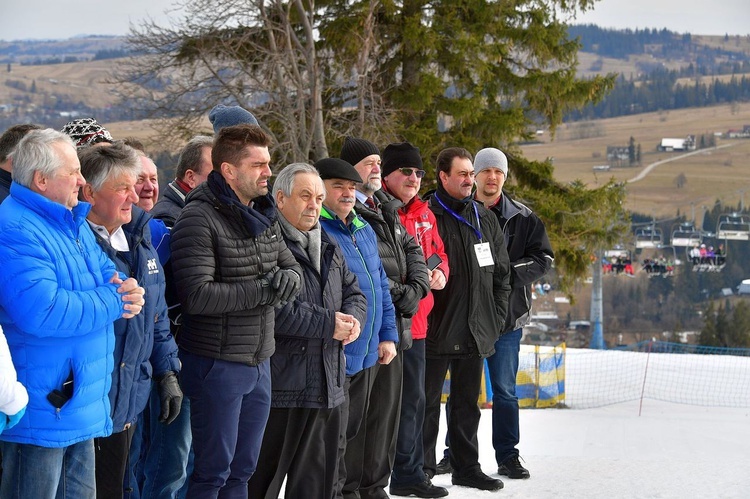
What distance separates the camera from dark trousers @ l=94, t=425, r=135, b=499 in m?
3.39

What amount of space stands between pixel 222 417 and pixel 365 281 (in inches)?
44.7

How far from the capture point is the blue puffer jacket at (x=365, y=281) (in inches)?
175

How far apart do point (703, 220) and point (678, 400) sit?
314ft

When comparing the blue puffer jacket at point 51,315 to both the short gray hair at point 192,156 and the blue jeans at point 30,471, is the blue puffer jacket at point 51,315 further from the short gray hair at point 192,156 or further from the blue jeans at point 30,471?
the short gray hair at point 192,156

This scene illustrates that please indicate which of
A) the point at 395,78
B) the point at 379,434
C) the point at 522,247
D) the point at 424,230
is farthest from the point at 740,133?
the point at 379,434

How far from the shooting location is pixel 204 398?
3.67 metres

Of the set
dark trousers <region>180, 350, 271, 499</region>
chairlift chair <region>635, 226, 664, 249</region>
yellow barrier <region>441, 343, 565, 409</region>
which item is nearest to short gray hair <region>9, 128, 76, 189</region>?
dark trousers <region>180, 350, 271, 499</region>

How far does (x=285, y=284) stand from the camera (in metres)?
3.64

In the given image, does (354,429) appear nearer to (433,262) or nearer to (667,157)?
(433,262)

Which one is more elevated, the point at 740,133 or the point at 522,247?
the point at 522,247

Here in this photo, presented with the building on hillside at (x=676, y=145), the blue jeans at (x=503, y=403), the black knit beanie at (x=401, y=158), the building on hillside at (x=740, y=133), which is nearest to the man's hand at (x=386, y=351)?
the black knit beanie at (x=401, y=158)

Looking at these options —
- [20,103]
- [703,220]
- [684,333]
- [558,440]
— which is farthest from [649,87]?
[558,440]

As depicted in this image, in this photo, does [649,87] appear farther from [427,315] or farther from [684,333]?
[427,315]

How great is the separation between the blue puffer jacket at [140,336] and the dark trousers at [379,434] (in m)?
1.51
